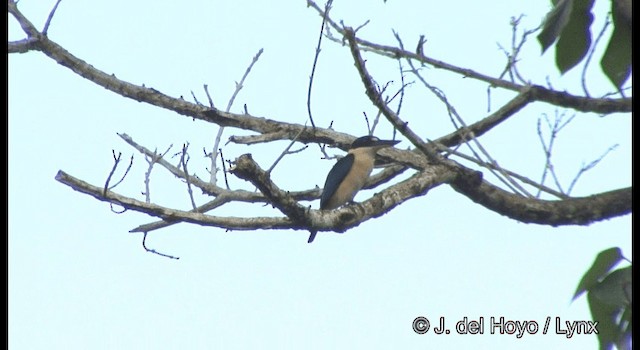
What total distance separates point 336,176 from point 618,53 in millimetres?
2726

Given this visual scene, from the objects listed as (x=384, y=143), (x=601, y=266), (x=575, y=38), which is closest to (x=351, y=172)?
(x=384, y=143)

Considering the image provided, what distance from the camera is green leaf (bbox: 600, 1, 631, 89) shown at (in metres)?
2.54

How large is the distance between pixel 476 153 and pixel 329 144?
1.58 metres

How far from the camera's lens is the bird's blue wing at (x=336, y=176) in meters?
4.92

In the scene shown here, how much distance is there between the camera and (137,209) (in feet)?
10.2

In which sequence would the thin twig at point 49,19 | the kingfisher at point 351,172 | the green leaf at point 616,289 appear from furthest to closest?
the kingfisher at point 351,172
the thin twig at point 49,19
the green leaf at point 616,289

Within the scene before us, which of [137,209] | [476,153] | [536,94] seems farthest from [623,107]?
[137,209]

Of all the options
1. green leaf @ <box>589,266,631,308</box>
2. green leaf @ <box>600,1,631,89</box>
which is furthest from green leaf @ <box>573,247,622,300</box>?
green leaf @ <box>600,1,631,89</box>

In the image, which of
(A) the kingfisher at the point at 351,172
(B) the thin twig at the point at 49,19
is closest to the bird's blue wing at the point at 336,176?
(A) the kingfisher at the point at 351,172

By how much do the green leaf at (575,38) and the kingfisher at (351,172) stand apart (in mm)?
2029

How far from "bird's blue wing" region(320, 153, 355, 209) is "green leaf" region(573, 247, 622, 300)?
248 centimetres

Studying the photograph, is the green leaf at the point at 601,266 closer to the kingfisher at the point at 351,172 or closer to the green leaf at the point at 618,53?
the green leaf at the point at 618,53

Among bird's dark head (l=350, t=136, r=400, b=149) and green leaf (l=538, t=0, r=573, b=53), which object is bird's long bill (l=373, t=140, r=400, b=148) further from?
green leaf (l=538, t=0, r=573, b=53)
